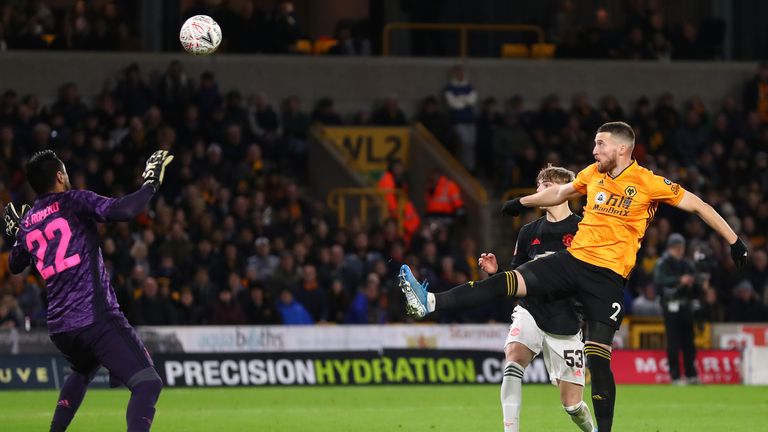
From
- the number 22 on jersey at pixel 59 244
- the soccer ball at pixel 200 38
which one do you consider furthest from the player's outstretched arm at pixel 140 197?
the soccer ball at pixel 200 38

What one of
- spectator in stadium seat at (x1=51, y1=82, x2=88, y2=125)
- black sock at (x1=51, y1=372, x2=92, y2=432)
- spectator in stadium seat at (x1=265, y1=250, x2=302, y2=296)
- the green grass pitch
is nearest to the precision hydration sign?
the green grass pitch

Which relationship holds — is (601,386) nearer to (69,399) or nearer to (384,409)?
(69,399)

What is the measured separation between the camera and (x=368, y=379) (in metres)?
20.1

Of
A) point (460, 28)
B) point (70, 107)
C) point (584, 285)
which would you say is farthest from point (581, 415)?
point (460, 28)

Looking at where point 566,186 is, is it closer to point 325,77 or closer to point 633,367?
point 633,367

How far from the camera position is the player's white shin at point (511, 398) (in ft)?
34.4

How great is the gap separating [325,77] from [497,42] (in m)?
5.28

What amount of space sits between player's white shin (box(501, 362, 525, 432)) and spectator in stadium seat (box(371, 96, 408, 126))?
16854 millimetres

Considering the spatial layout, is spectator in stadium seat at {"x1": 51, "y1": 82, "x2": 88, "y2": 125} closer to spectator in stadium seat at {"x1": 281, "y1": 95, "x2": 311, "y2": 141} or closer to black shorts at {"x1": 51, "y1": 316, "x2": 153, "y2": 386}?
spectator in stadium seat at {"x1": 281, "y1": 95, "x2": 311, "y2": 141}

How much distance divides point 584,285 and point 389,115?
1741 cm

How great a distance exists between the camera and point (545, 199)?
1045cm

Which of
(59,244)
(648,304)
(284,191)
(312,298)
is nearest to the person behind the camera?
(59,244)

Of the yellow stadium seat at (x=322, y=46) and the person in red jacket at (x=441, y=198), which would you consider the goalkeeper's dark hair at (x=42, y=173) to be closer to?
the person in red jacket at (x=441, y=198)

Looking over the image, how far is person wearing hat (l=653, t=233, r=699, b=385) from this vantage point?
19781 mm
